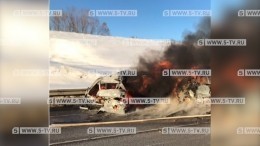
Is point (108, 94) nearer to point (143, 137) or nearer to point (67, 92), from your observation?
point (67, 92)

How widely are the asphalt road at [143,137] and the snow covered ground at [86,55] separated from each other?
437 millimetres

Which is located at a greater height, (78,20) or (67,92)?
(78,20)

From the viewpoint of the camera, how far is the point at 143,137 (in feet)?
14.5

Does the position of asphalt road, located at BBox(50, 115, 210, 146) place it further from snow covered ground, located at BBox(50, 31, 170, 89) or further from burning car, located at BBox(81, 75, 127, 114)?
snow covered ground, located at BBox(50, 31, 170, 89)

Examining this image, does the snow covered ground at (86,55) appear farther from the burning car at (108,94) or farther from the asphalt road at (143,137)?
the asphalt road at (143,137)

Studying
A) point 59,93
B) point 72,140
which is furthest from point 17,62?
point 72,140

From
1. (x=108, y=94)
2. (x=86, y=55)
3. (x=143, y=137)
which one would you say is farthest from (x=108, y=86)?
(x=143, y=137)

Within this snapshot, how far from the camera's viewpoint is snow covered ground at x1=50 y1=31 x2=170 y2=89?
4332 mm

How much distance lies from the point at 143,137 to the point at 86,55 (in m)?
0.90

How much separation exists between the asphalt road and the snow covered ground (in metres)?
0.44

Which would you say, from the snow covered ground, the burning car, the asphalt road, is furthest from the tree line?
the asphalt road

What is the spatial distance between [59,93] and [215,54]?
1431 millimetres

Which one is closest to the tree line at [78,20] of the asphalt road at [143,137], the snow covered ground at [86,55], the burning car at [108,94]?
the snow covered ground at [86,55]

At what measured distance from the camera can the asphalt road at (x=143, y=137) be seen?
436 centimetres
